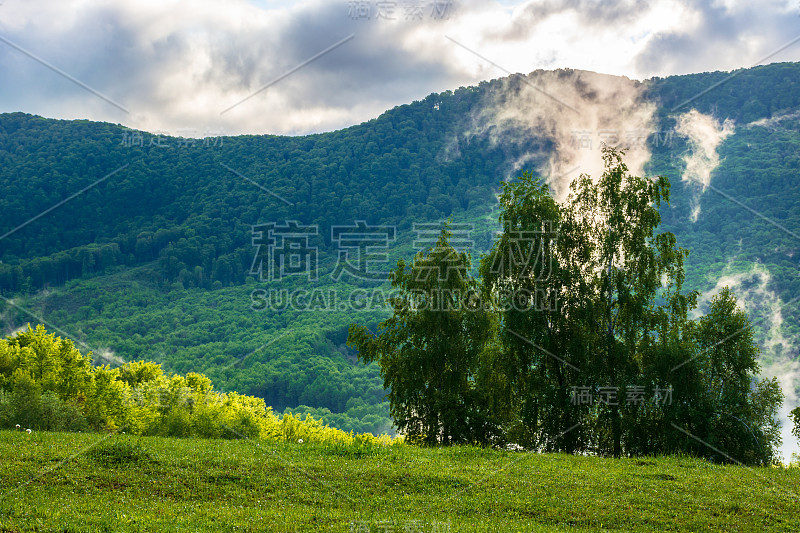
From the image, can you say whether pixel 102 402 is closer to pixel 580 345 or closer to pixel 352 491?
pixel 580 345

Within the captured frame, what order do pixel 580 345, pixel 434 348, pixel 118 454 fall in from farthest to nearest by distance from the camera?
pixel 434 348, pixel 580 345, pixel 118 454

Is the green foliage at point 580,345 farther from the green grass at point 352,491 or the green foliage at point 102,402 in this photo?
the green foliage at point 102,402

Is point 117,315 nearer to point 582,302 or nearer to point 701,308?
point 701,308

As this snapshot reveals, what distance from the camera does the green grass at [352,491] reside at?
1212 centimetres

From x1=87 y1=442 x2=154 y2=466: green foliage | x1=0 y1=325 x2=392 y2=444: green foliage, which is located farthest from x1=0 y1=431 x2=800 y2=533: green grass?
x1=0 y1=325 x2=392 y2=444: green foliage

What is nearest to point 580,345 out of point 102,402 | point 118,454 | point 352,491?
point 352,491

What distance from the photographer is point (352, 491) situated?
1435cm

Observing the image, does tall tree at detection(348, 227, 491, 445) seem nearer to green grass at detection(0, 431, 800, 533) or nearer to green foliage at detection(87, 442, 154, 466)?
green grass at detection(0, 431, 800, 533)

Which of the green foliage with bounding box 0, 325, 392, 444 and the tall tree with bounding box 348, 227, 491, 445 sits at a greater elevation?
the tall tree with bounding box 348, 227, 491, 445

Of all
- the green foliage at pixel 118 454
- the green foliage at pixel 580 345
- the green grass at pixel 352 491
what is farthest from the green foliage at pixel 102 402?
the green foliage at pixel 118 454

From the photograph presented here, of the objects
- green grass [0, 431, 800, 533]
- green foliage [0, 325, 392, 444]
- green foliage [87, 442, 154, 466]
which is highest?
green foliage [87, 442, 154, 466]

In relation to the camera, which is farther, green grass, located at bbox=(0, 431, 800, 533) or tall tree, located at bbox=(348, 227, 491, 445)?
tall tree, located at bbox=(348, 227, 491, 445)

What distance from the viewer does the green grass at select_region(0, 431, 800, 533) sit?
12.1 m

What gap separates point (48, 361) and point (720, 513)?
45.6 m
